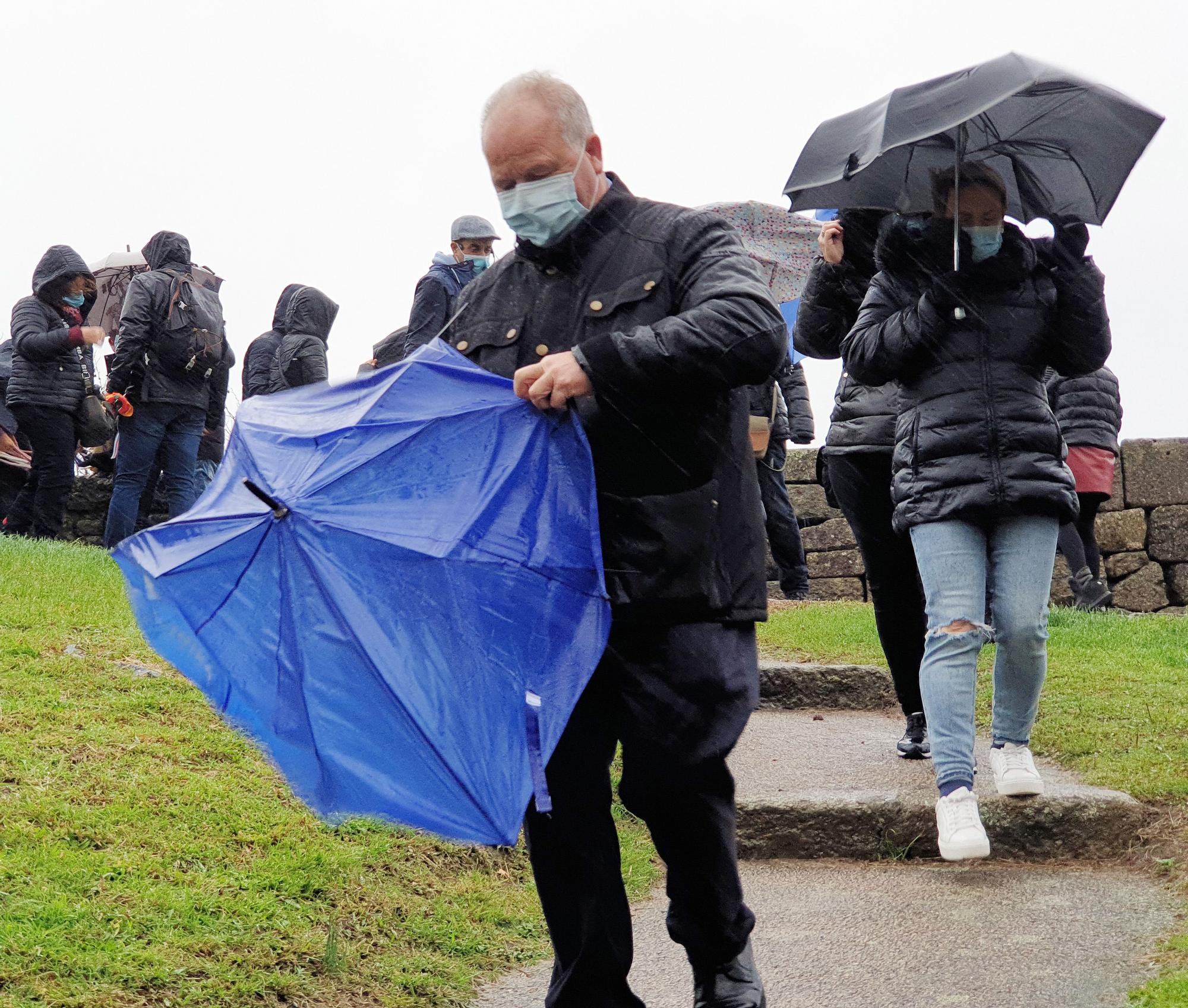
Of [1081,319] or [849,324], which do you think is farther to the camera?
[849,324]

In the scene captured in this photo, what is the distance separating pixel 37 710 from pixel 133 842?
1225mm

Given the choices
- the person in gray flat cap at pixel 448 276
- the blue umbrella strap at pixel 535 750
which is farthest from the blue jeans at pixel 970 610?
the person in gray flat cap at pixel 448 276

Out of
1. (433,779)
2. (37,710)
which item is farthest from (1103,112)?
(37,710)

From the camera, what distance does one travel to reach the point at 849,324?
205 inches

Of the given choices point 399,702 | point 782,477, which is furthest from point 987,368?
point 782,477

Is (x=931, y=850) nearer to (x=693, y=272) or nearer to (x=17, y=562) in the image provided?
(x=693, y=272)

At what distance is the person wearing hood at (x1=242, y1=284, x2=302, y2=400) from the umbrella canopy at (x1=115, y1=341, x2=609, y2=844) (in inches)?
293

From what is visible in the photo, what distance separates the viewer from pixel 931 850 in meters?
4.80

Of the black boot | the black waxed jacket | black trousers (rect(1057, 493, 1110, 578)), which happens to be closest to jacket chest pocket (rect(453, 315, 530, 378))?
the black waxed jacket

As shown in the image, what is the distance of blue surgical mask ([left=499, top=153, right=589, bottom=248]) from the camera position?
9.05ft

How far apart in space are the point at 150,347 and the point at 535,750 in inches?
285

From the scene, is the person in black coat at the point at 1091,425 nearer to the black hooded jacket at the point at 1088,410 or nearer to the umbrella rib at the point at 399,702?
the black hooded jacket at the point at 1088,410

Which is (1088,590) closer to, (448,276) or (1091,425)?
(1091,425)

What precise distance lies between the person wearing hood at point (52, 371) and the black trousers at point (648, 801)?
24.8 ft
